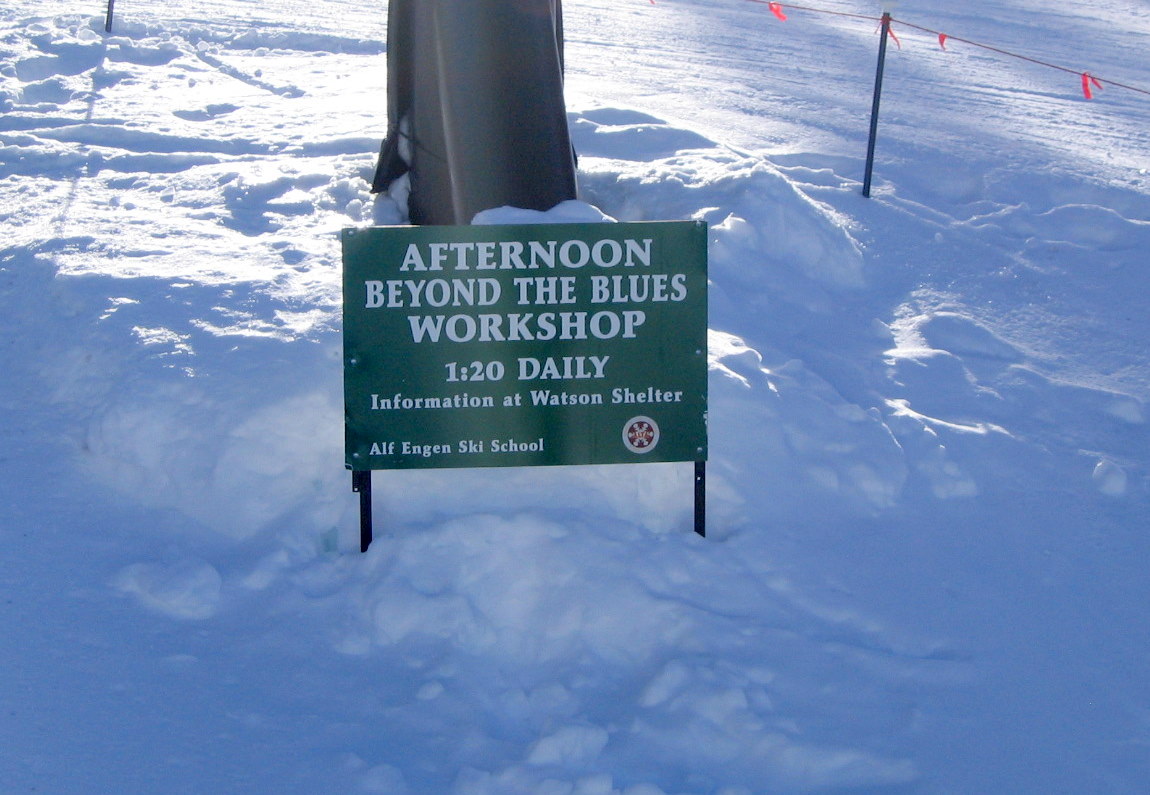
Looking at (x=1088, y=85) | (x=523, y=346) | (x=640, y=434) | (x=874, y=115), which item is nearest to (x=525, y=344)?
(x=523, y=346)

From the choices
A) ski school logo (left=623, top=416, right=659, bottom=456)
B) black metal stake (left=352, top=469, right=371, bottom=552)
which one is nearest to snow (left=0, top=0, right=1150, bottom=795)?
black metal stake (left=352, top=469, right=371, bottom=552)

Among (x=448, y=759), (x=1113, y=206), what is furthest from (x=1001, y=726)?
(x=1113, y=206)

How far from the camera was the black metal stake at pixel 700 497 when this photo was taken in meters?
4.26

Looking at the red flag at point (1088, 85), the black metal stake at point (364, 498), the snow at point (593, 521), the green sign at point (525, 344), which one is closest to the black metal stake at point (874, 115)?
the snow at point (593, 521)

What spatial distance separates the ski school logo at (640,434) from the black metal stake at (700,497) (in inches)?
8.2

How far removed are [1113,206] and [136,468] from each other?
6.93 m

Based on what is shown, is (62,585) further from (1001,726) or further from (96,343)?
(1001,726)

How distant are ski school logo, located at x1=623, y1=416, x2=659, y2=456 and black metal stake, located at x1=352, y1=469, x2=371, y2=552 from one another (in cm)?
98

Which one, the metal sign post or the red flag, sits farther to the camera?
the red flag

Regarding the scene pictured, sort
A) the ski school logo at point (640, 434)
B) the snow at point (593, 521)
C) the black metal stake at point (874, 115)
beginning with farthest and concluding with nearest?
the black metal stake at point (874, 115) < the ski school logo at point (640, 434) < the snow at point (593, 521)

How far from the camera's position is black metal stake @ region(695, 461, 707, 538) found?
14.0 ft

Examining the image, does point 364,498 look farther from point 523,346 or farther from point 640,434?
point 640,434

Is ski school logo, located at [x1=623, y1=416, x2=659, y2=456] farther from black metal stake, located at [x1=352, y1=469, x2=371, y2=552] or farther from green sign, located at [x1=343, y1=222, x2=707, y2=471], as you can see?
black metal stake, located at [x1=352, y1=469, x2=371, y2=552]

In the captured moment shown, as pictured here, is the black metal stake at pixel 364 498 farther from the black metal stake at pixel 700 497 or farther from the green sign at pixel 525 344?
the black metal stake at pixel 700 497
